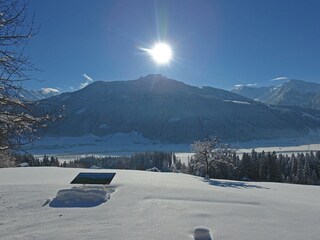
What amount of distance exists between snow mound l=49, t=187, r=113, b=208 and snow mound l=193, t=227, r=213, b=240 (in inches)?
168

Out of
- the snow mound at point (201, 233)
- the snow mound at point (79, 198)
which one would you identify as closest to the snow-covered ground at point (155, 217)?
the snow mound at point (201, 233)

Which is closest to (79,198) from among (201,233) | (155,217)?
(155,217)

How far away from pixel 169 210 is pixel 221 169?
71.7 meters

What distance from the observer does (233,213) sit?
398 inches

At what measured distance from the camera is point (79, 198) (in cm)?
1207

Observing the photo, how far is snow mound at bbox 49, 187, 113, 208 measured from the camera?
11.5m

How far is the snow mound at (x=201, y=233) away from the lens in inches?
319

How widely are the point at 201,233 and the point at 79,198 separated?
543cm

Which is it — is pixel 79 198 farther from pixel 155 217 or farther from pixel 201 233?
pixel 201 233

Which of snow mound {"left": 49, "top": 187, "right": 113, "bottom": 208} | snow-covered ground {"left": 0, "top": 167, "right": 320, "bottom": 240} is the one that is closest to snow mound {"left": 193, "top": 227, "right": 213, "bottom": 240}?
snow-covered ground {"left": 0, "top": 167, "right": 320, "bottom": 240}

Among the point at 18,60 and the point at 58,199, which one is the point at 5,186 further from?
the point at 18,60

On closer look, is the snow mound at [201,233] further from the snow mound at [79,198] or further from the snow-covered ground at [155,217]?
the snow mound at [79,198]

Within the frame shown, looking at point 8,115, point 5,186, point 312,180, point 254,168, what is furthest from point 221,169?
point 8,115

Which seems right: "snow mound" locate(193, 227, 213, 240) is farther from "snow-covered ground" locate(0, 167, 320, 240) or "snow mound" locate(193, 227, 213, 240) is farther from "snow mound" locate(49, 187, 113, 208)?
"snow mound" locate(49, 187, 113, 208)
